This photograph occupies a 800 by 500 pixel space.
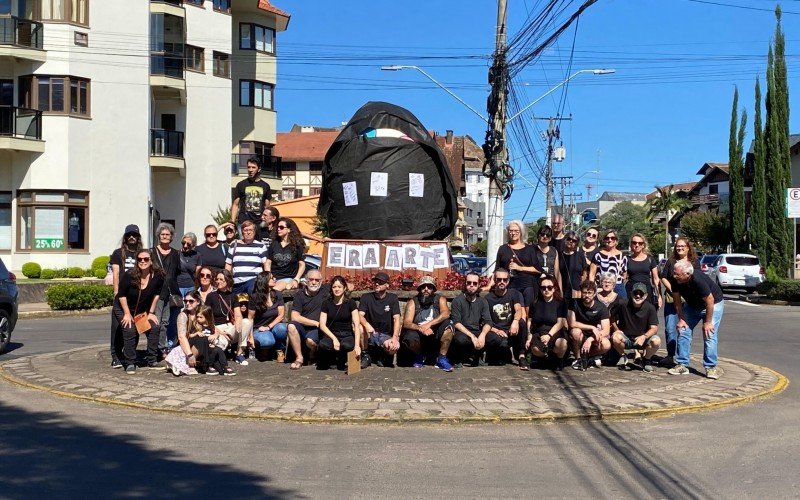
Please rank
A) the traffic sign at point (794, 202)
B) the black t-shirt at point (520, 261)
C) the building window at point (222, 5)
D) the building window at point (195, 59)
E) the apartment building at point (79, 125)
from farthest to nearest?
1. the building window at point (222, 5)
2. the building window at point (195, 59)
3. the apartment building at point (79, 125)
4. the traffic sign at point (794, 202)
5. the black t-shirt at point (520, 261)

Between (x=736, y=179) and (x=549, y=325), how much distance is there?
129 ft

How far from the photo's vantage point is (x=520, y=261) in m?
11.4

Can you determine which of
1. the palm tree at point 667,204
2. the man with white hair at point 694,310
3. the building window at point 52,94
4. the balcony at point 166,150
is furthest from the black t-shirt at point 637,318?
the palm tree at point 667,204

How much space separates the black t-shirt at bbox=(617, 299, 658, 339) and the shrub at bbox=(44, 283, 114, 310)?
52.1ft

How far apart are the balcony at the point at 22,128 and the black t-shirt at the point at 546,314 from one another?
2202 centimetres

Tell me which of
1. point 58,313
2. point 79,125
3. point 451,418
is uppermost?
point 79,125

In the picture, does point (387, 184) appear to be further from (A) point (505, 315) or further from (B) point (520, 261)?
(A) point (505, 315)

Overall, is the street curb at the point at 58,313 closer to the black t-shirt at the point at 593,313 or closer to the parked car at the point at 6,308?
the parked car at the point at 6,308

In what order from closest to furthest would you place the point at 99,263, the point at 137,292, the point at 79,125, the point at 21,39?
1. the point at 137,292
2. the point at 99,263
3. the point at 21,39
4. the point at 79,125

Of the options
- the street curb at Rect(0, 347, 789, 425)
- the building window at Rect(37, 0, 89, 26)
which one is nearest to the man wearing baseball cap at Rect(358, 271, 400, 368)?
the street curb at Rect(0, 347, 789, 425)

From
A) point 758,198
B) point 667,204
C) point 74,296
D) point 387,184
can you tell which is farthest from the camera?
point 667,204

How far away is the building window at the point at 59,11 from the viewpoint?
28500mm

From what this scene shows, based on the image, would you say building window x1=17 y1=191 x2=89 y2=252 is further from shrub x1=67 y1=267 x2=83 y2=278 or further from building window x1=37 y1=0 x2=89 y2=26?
building window x1=37 y1=0 x2=89 y2=26

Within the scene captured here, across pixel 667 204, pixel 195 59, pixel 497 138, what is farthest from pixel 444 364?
pixel 667 204
